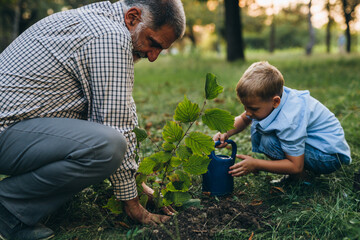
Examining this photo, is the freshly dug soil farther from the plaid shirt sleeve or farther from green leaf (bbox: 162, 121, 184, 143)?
the plaid shirt sleeve

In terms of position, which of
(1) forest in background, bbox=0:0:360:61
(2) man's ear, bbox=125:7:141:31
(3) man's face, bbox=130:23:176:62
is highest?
(2) man's ear, bbox=125:7:141:31

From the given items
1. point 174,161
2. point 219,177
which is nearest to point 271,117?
point 219,177

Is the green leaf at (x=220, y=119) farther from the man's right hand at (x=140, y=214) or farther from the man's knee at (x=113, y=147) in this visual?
the man's right hand at (x=140, y=214)

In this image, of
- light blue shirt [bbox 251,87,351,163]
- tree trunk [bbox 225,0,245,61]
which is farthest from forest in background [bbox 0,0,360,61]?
light blue shirt [bbox 251,87,351,163]

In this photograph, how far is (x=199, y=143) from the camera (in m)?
1.82

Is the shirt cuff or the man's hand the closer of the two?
the shirt cuff

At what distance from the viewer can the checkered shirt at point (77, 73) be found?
1.64 m

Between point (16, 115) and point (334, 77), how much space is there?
690 cm

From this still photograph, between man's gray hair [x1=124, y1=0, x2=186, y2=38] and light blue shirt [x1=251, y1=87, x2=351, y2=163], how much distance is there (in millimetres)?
945

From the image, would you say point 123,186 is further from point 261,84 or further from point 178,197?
point 261,84

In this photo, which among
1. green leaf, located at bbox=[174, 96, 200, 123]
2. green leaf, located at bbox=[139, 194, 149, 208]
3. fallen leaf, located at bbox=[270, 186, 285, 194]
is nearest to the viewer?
green leaf, located at bbox=[174, 96, 200, 123]

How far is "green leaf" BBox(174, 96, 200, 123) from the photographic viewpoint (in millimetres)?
1733

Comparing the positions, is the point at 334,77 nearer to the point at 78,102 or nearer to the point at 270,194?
the point at 270,194

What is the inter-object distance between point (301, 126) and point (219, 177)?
2.18 feet
